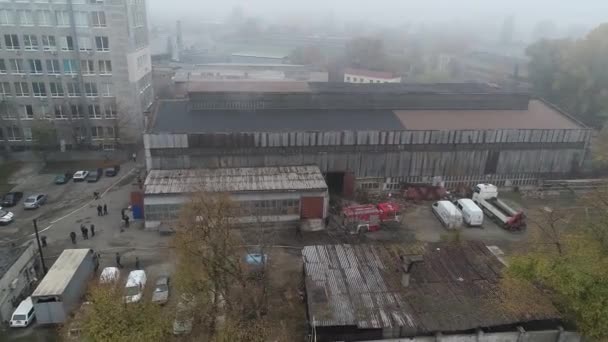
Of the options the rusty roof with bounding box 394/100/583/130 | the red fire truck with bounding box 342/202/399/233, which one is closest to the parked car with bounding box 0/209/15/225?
the red fire truck with bounding box 342/202/399/233

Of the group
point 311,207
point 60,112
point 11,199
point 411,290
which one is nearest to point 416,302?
point 411,290

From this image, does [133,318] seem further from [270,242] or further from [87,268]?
[270,242]

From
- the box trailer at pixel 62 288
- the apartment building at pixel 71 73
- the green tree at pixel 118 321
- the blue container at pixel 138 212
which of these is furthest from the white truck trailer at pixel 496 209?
the apartment building at pixel 71 73

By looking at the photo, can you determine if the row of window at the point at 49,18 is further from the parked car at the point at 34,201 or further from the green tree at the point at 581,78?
the green tree at the point at 581,78

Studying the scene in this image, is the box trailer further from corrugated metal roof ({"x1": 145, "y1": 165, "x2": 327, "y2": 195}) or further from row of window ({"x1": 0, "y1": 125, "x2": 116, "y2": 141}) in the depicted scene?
row of window ({"x1": 0, "y1": 125, "x2": 116, "y2": 141})

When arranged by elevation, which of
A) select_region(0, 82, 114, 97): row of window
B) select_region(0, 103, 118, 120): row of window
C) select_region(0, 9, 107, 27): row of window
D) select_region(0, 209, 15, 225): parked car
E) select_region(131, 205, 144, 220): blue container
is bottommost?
select_region(0, 209, 15, 225): parked car

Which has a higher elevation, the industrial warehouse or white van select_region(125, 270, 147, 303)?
the industrial warehouse
